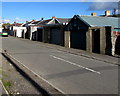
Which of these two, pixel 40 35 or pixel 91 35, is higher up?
pixel 40 35

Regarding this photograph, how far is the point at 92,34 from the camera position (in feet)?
60.4

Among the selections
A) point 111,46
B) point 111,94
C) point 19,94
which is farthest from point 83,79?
point 111,46

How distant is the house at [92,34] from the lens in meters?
16.1

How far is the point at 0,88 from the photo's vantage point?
20.3 feet

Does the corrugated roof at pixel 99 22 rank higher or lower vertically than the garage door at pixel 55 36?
higher

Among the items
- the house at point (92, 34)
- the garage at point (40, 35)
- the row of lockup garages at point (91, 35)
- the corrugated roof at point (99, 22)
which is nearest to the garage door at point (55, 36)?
the row of lockup garages at point (91, 35)

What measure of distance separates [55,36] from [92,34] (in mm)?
10586

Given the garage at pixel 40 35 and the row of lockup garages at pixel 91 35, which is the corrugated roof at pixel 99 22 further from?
the garage at pixel 40 35

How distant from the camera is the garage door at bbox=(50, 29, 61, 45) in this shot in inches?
1067

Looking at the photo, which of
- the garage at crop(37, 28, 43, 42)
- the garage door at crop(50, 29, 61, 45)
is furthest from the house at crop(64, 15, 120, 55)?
the garage at crop(37, 28, 43, 42)

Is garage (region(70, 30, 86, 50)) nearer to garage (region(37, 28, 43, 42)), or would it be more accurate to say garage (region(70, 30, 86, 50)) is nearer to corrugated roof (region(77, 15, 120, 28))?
corrugated roof (region(77, 15, 120, 28))

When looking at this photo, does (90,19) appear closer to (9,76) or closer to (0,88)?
(9,76)

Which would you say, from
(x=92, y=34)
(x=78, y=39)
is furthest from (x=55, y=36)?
(x=92, y=34)

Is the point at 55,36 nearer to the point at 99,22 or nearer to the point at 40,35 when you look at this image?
the point at 40,35
